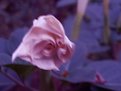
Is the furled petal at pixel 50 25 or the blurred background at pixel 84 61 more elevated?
the blurred background at pixel 84 61

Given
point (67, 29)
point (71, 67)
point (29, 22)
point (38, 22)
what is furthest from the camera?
point (29, 22)

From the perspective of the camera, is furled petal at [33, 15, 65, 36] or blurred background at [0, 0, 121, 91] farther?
blurred background at [0, 0, 121, 91]

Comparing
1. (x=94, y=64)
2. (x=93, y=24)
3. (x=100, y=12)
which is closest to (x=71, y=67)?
(x=94, y=64)

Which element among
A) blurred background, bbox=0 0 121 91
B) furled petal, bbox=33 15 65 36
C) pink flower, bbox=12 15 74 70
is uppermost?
blurred background, bbox=0 0 121 91

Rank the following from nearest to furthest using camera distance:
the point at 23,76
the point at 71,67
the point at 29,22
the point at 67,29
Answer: the point at 23,76, the point at 71,67, the point at 67,29, the point at 29,22

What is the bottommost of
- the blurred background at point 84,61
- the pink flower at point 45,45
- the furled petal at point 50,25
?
the pink flower at point 45,45

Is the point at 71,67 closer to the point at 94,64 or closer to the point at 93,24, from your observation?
the point at 94,64

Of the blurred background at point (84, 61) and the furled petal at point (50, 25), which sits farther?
the blurred background at point (84, 61)

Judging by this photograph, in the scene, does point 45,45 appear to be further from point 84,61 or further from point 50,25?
point 84,61
